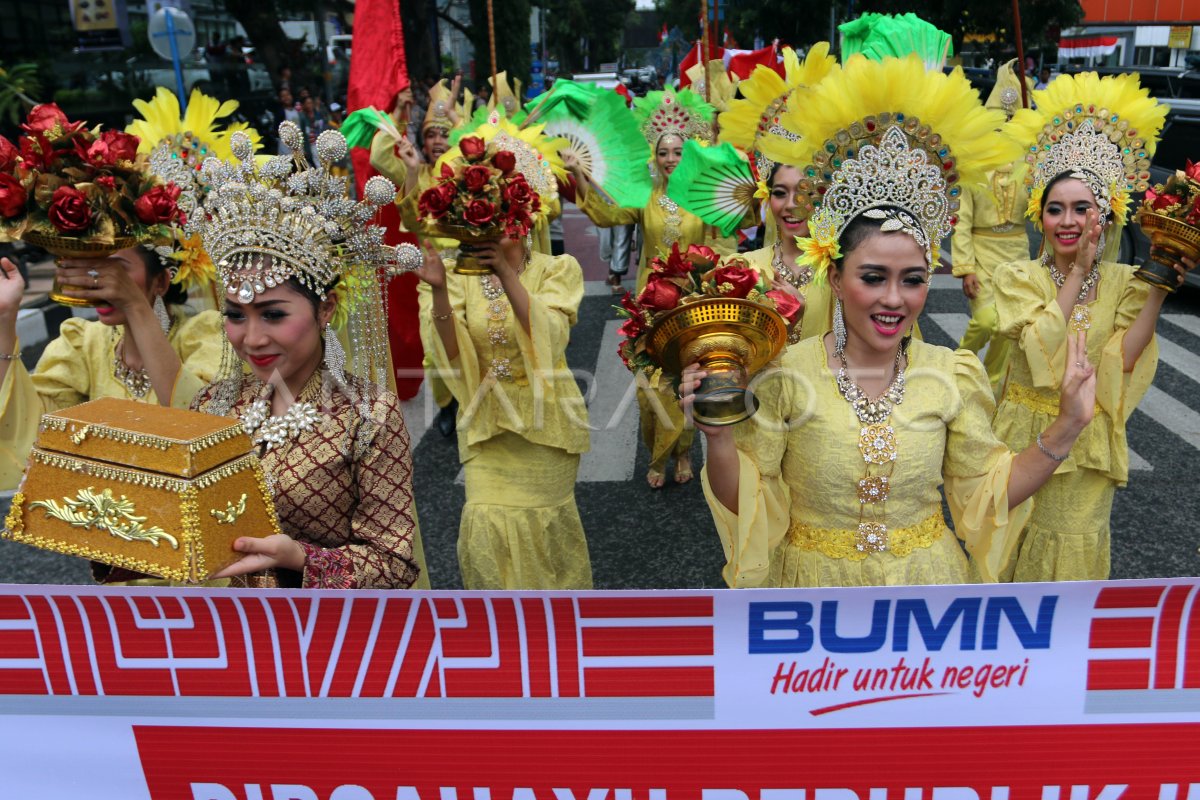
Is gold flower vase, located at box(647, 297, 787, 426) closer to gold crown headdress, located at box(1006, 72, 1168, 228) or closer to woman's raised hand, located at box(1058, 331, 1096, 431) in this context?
woman's raised hand, located at box(1058, 331, 1096, 431)

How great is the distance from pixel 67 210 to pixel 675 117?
4.65 m

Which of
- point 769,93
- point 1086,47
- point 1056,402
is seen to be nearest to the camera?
point 1056,402

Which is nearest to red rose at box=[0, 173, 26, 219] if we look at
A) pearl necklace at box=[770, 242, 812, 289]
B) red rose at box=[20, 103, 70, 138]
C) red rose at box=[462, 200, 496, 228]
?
red rose at box=[20, 103, 70, 138]

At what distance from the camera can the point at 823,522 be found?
2.72m

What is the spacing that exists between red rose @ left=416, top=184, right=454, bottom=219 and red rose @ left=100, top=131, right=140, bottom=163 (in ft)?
2.85

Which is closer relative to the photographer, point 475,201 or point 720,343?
point 720,343

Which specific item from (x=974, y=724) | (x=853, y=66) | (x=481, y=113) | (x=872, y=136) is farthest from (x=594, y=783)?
(x=481, y=113)

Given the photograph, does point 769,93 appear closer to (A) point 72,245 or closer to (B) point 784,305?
(B) point 784,305

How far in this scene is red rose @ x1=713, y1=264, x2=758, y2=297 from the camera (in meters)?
2.17

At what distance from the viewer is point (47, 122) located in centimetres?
269

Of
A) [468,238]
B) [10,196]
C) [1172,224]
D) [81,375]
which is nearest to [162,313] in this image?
[81,375]

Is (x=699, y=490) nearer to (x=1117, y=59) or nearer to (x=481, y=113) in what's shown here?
(x=481, y=113)

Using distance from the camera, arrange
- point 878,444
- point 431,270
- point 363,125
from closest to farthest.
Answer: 1. point 878,444
2. point 431,270
3. point 363,125

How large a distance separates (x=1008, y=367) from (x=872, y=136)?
6.43 feet
